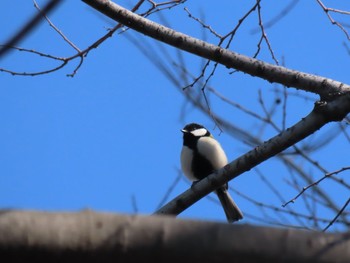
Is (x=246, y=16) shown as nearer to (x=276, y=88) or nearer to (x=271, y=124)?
(x=271, y=124)

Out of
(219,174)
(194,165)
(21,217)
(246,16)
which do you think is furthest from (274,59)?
(21,217)

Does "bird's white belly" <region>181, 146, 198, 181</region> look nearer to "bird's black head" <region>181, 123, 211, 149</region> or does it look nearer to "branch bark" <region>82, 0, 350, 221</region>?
"bird's black head" <region>181, 123, 211, 149</region>

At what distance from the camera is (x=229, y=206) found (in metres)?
4.91

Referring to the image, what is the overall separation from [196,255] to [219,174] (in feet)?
5.67

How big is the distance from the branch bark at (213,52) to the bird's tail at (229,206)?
2199 mm

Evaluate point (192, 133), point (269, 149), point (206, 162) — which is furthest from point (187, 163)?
point (269, 149)

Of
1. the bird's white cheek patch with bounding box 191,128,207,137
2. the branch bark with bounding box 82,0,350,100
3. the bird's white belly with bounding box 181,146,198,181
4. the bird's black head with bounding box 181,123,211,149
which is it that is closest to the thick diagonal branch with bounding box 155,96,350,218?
the branch bark with bounding box 82,0,350,100

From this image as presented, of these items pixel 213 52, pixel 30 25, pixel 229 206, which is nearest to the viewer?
pixel 30 25

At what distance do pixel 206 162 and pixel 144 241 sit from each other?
163 inches

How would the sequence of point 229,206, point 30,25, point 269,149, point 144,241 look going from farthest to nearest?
point 229,206 < point 269,149 < point 144,241 < point 30,25

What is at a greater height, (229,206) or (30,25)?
(229,206)

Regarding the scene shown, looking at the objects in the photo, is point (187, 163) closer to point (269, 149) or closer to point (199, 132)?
point (199, 132)

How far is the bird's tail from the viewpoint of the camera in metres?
4.86

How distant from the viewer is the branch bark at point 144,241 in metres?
0.93
